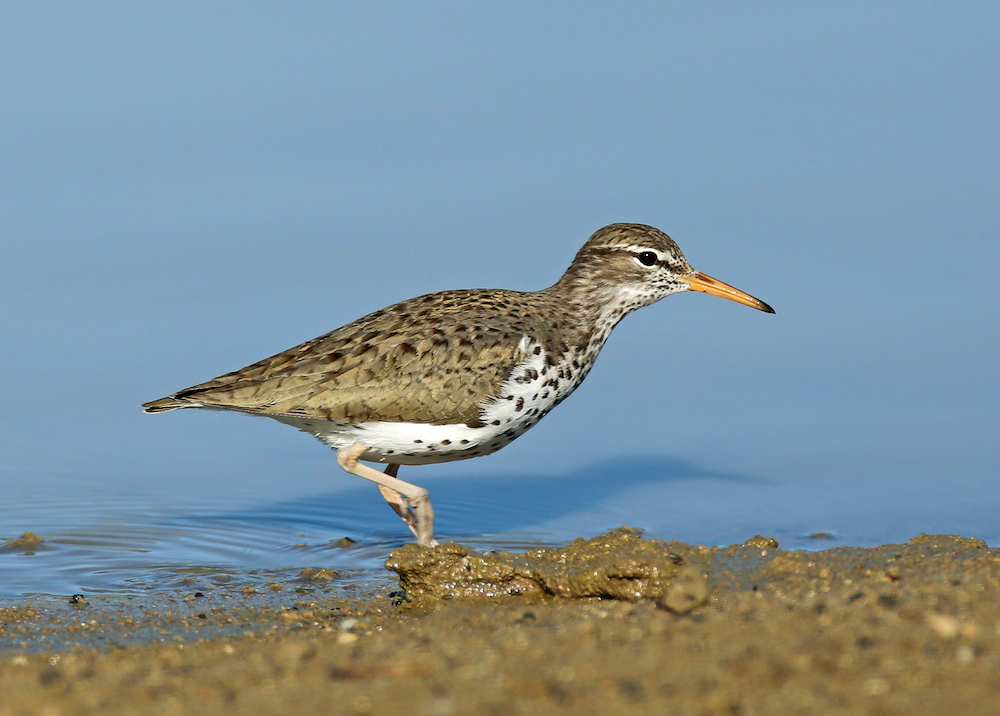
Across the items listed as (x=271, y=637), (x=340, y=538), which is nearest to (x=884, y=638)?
(x=271, y=637)

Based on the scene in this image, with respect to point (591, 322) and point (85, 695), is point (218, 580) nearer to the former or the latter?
point (591, 322)

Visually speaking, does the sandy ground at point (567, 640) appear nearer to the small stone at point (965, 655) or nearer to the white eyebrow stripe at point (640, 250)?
the small stone at point (965, 655)

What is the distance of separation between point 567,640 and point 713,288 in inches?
249

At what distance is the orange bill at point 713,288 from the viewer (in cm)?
1123

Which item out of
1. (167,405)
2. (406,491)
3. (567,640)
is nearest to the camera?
(567,640)

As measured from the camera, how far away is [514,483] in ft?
41.8

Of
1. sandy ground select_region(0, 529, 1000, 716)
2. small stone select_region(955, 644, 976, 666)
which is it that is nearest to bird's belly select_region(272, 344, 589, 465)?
sandy ground select_region(0, 529, 1000, 716)

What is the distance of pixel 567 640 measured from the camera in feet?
18.3

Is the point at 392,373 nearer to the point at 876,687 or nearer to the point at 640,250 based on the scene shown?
the point at 640,250

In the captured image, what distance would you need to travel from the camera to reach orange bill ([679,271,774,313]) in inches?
442

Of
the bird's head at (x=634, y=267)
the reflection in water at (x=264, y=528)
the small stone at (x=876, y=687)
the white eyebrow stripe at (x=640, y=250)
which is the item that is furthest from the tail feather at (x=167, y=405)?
the small stone at (x=876, y=687)

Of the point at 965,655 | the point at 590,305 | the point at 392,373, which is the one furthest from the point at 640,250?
the point at 965,655

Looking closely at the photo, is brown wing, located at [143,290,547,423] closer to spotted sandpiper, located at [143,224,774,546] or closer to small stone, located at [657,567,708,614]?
spotted sandpiper, located at [143,224,774,546]

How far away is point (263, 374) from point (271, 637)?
9.71ft
